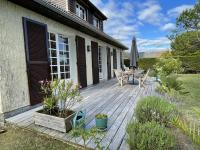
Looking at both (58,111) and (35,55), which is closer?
(58,111)

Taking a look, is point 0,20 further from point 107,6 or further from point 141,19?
point 141,19

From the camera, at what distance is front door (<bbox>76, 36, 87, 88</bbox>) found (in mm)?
6934

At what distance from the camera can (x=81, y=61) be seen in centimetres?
722

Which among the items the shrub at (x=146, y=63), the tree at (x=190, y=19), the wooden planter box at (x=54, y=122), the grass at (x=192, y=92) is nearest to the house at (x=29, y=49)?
the wooden planter box at (x=54, y=122)

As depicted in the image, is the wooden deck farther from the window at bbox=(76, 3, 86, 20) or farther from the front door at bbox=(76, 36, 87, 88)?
the window at bbox=(76, 3, 86, 20)

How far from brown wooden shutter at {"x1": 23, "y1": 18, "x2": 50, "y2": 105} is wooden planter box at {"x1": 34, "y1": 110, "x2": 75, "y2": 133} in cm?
128

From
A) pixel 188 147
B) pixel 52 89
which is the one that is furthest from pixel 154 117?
pixel 52 89

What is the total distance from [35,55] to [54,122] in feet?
7.18

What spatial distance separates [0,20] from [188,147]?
434 cm

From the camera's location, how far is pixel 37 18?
4629 millimetres

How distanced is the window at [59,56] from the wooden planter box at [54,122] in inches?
103

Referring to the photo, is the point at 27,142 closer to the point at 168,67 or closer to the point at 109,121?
the point at 109,121

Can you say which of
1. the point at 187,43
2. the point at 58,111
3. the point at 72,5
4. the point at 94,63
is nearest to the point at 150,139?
the point at 58,111

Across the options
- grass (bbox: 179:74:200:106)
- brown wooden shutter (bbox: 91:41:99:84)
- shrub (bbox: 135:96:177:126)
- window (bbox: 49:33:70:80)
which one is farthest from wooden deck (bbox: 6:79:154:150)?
brown wooden shutter (bbox: 91:41:99:84)
